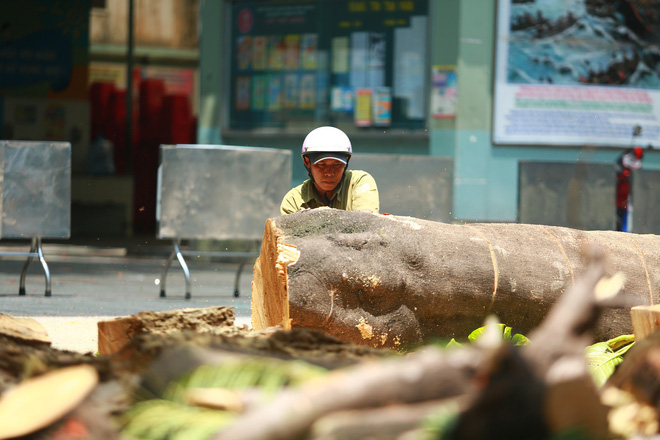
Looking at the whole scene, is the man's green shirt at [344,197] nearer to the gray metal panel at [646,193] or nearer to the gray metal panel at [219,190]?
the gray metal panel at [219,190]

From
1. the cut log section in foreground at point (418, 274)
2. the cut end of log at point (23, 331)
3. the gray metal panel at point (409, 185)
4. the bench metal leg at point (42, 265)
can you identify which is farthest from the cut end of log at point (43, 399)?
the gray metal panel at point (409, 185)

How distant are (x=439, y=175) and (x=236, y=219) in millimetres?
2176

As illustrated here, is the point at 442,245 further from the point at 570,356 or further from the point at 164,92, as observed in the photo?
the point at 164,92

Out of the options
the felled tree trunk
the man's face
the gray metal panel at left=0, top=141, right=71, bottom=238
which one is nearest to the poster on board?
the gray metal panel at left=0, top=141, right=71, bottom=238

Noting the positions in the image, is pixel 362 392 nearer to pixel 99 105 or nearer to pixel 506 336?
pixel 506 336

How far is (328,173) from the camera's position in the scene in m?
5.71

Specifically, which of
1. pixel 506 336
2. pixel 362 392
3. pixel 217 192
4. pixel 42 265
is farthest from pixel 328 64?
pixel 362 392

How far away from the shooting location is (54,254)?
12352 mm

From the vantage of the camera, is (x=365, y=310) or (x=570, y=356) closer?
(x=570, y=356)

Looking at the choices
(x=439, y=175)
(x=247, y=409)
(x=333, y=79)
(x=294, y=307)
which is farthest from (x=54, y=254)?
(x=247, y=409)

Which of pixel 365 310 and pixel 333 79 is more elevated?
pixel 333 79

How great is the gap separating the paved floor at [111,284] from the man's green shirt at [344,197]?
1.54 metres

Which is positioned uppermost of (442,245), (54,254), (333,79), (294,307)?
(333,79)

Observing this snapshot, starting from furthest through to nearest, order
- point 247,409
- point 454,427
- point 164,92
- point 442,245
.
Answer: point 164,92 < point 442,245 < point 247,409 < point 454,427
